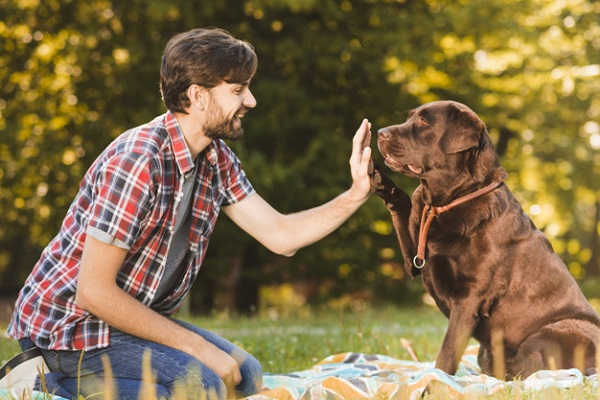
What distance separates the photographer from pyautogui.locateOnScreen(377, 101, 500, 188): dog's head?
3.66 meters

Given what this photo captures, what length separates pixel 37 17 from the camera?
1316 cm

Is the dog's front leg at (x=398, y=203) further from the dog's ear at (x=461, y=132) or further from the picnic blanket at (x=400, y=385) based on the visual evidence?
the picnic blanket at (x=400, y=385)

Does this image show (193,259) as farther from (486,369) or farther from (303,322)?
(303,322)

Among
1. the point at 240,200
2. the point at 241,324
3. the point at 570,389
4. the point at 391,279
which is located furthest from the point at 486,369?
the point at 391,279

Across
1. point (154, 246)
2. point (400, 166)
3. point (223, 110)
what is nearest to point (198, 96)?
point (223, 110)

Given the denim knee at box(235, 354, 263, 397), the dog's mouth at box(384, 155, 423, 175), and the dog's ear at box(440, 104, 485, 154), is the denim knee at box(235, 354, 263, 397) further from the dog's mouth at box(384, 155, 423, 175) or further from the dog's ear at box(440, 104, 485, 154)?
the dog's ear at box(440, 104, 485, 154)

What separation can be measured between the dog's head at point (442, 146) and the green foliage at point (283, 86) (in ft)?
22.8

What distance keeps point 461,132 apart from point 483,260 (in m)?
0.63

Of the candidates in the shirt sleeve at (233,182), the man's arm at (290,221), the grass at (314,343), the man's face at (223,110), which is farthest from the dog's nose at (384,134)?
the grass at (314,343)

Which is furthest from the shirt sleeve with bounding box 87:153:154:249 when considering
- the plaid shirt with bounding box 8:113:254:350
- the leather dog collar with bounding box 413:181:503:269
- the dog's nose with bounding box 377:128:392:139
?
the leather dog collar with bounding box 413:181:503:269

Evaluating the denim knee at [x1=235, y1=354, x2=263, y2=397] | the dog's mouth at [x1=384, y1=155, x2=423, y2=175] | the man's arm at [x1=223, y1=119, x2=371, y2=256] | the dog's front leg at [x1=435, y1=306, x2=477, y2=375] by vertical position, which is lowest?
the denim knee at [x1=235, y1=354, x2=263, y2=397]

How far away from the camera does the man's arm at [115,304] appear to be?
312cm

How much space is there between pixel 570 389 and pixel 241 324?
464cm

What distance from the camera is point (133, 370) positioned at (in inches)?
129
